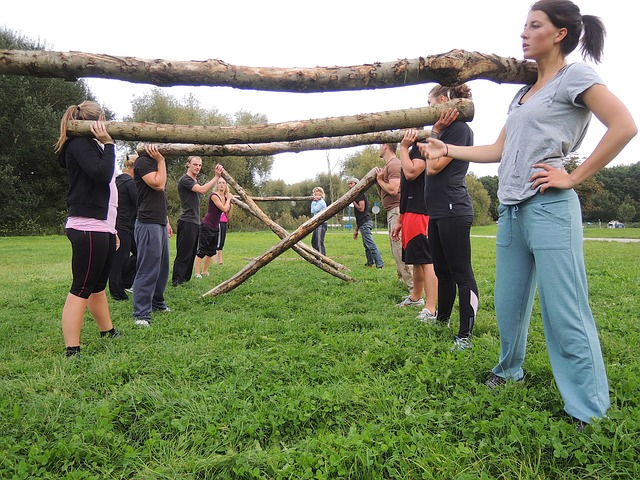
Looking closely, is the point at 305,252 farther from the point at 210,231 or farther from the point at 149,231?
the point at 149,231

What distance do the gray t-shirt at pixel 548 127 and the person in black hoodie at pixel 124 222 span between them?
5.52 metres

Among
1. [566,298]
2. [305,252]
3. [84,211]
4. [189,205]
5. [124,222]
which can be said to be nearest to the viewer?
[566,298]

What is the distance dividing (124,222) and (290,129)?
4.74 metres

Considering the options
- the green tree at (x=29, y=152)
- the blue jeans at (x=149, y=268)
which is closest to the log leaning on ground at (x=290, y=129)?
the blue jeans at (x=149, y=268)

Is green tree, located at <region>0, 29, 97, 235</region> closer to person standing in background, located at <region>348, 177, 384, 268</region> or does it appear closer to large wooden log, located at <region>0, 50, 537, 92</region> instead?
person standing in background, located at <region>348, 177, 384, 268</region>

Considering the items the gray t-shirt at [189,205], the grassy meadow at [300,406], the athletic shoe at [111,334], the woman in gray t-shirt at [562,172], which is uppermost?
the woman in gray t-shirt at [562,172]

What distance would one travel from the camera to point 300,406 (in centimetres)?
272

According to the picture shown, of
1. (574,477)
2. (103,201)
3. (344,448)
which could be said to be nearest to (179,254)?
(103,201)

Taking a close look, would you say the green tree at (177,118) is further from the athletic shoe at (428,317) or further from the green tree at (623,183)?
the green tree at (623,183)

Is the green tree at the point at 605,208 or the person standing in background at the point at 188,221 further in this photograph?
the green tree at the point at 605,208

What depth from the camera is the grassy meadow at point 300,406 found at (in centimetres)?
214

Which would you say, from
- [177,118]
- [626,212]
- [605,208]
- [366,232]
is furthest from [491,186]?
[366,232]

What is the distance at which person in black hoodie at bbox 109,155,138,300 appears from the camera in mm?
6449

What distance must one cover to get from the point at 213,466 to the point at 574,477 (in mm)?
1747
